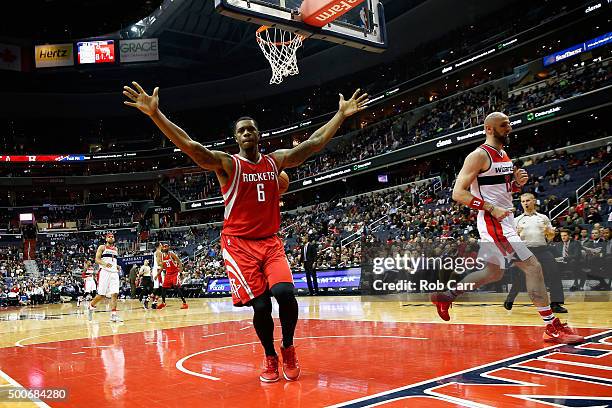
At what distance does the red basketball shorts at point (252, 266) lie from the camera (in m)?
4.08

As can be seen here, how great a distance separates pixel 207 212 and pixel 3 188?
19197mm

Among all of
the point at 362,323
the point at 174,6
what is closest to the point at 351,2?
the point at 362,323

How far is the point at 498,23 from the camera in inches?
1134

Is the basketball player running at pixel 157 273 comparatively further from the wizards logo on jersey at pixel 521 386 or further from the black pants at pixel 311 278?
the wizards logo on jersey at pixel 521 386

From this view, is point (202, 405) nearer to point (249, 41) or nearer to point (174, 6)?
point (174, 6)

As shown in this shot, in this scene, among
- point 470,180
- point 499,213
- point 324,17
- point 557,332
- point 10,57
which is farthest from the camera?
point 10,57

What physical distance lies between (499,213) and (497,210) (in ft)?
0.15

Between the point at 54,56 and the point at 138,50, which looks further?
the point at 138,50

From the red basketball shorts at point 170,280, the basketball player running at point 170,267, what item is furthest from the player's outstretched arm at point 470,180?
the red basketball shorts at point 170,280

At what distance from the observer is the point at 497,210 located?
4.79m

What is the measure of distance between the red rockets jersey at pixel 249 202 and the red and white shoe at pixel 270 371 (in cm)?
102

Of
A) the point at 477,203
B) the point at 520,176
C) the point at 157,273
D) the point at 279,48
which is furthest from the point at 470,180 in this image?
the point at 157,273

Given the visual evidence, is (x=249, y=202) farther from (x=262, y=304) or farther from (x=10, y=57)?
(x=10, y=57)

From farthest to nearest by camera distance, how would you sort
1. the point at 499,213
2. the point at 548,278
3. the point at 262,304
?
1. the point at 548,278
2. the point at 499,213
3. the point at 262,304
